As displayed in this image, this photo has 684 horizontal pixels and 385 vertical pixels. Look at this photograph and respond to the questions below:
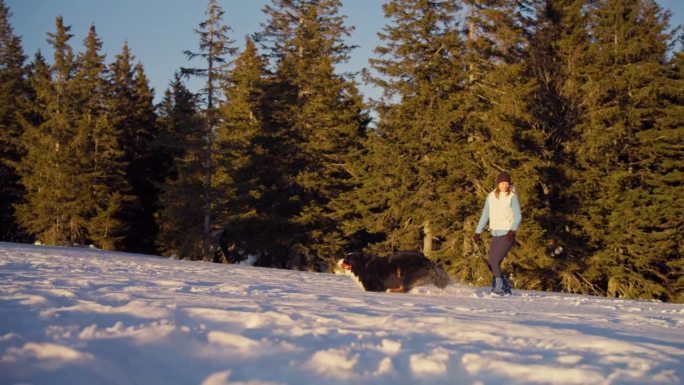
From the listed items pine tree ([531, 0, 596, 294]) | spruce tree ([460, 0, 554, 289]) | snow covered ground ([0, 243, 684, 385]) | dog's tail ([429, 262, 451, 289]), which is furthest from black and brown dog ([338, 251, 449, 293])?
pine tree ([531, 0, 596, 294])

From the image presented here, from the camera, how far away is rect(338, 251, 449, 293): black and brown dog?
25.8 feet

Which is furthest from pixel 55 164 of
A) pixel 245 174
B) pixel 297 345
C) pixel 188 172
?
pixel 297 345

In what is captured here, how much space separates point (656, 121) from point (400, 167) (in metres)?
11.9

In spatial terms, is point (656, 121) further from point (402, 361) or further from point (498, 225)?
point (402, 361)

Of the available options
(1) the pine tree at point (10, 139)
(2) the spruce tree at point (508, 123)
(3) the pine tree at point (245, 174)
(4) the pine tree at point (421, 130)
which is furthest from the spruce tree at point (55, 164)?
(2) the spruce tree at point (508, 123)

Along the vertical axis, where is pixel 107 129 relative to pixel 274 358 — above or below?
above

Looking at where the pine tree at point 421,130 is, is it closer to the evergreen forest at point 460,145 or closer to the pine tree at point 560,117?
the evergreen forest at point 460,145

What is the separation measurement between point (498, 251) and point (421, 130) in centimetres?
1533

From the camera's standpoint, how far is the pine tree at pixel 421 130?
2259 centimetres

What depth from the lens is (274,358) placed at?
2842mm

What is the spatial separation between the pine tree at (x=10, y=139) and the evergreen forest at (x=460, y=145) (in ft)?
53.1

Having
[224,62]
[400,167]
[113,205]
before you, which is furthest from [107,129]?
[400,167]

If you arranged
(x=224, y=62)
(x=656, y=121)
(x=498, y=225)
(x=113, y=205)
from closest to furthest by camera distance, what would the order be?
(x=498, y=225)
(x=656, y=121)
(x=224, y=62)
(x=113, y=205)

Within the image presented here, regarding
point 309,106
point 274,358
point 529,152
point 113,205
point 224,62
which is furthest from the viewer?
point 113,205
